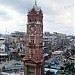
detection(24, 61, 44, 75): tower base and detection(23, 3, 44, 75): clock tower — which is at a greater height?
detection(23, 3, 44, 75): clock tower

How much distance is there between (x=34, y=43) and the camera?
1153cm

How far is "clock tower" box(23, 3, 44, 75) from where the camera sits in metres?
11.4

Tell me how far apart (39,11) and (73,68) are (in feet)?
20.2

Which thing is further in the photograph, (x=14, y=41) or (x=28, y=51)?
(x=14, y=41)

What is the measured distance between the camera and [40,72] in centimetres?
1149

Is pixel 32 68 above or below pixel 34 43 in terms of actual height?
below

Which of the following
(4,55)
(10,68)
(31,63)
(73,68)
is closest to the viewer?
(31,63)

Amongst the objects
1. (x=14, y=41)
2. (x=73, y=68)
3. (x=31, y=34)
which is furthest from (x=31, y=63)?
(x=14, y=41)

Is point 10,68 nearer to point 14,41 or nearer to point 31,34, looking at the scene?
point 31,34

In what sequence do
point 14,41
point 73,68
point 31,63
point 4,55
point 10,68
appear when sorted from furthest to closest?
point 14,41 < point 4,55 < point 10,68 < point 73,68 < point 31,63

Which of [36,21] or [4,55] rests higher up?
[36,21]

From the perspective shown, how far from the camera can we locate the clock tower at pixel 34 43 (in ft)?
37.5

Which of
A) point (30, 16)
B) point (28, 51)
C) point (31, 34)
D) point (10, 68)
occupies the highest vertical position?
point (30, 16)

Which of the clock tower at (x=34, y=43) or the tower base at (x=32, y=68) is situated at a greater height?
the clock tower at (x=34, y=43)
